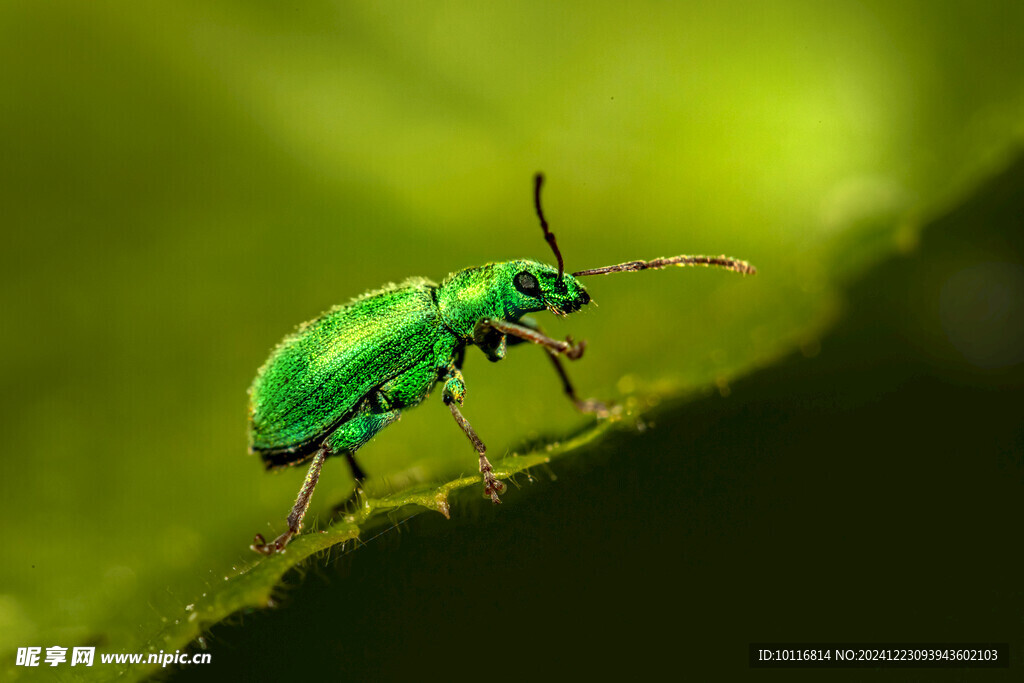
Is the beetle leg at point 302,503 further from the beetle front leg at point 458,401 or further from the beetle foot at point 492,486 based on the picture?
the beetle foot at point 492,486

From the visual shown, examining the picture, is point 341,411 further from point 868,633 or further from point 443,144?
point 868,633

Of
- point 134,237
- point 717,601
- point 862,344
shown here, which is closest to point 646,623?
point 717,601

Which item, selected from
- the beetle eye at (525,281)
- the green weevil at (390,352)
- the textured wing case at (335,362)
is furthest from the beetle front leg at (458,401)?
the beetle eye at (525,281)

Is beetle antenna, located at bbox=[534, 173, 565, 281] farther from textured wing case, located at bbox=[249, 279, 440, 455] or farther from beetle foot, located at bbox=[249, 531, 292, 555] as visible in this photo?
beetle foot, located at bbox=[249, 531, 292, 555]

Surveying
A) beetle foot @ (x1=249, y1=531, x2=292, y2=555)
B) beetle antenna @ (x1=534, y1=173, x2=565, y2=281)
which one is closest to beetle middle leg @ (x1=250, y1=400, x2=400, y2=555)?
beetle foot @ (x1=249, y1=531, x2=292, y2=555)

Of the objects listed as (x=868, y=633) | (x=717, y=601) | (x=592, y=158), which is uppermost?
(x=592, y=158)

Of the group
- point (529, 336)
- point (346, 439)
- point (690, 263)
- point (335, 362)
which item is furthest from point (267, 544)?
point (690, 263)

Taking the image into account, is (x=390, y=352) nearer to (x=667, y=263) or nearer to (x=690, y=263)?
(x=667, y=263)
